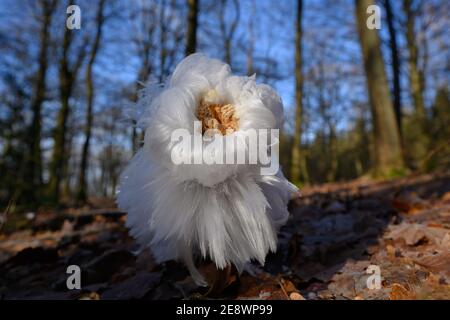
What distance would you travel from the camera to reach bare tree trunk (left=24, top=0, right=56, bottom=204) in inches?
285

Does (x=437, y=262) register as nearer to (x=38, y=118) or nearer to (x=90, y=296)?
(x=90, y=296)

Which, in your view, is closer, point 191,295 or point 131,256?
point 191,295

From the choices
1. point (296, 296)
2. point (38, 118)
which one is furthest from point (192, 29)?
point (38, 118)

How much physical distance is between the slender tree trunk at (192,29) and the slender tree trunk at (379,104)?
3702 mm

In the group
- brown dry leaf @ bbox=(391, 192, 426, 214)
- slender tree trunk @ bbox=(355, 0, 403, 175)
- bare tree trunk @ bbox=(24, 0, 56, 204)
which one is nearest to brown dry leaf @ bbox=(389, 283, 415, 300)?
brown dry leaf @ bbox=(391, 192, 426, 214)

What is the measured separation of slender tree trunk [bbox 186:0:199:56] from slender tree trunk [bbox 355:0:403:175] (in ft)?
12.1

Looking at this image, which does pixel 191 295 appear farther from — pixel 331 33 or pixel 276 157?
pixel 331 33

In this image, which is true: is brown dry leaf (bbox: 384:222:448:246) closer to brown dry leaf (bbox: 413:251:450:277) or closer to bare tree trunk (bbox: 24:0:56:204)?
brown dry leaf (bbox: 413:251:450:277)

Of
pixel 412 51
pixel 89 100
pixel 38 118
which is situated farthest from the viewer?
pixel 412 51

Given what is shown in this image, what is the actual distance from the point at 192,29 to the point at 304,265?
411cm

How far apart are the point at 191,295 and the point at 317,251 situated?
834 mm

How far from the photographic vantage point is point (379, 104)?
690cm

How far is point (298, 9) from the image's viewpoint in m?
10.7

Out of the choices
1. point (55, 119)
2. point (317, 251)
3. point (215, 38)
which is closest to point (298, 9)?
point (215, 38)
